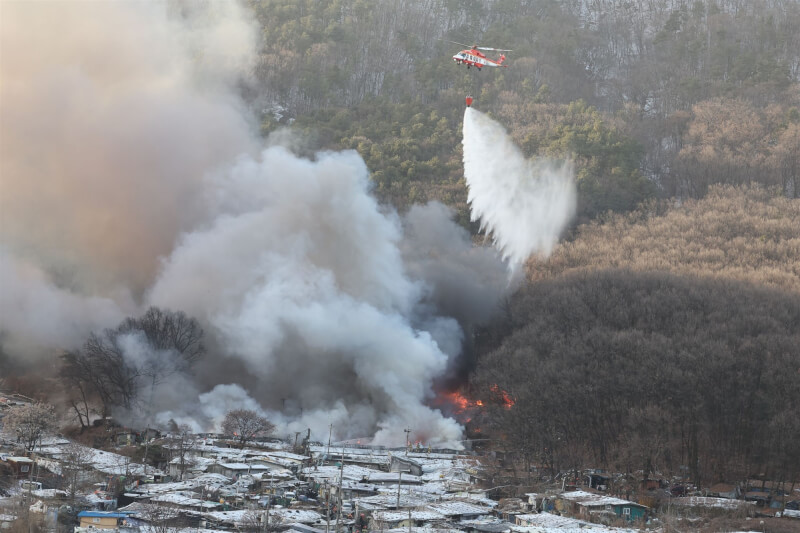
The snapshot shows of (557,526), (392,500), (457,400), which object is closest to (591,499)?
(557,526)

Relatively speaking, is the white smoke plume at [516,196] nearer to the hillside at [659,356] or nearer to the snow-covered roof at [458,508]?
the hillside at [659,356]

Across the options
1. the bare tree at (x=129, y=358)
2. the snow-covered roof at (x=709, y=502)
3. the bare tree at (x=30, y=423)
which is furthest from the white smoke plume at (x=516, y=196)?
the snow-covered roof at (x=709, y=502)

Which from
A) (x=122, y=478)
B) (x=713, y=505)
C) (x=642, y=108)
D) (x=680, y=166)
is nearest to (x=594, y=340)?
(x=713, y=505)

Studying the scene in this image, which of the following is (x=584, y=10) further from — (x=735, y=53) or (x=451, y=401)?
(x=451, y=401)

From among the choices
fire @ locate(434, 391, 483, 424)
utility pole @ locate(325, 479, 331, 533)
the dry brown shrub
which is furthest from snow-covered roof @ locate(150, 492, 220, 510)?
the dry brown shrub

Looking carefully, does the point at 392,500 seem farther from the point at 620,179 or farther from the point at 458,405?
the point at 620,179

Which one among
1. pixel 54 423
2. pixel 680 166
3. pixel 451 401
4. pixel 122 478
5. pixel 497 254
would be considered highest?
pixel 680 166
